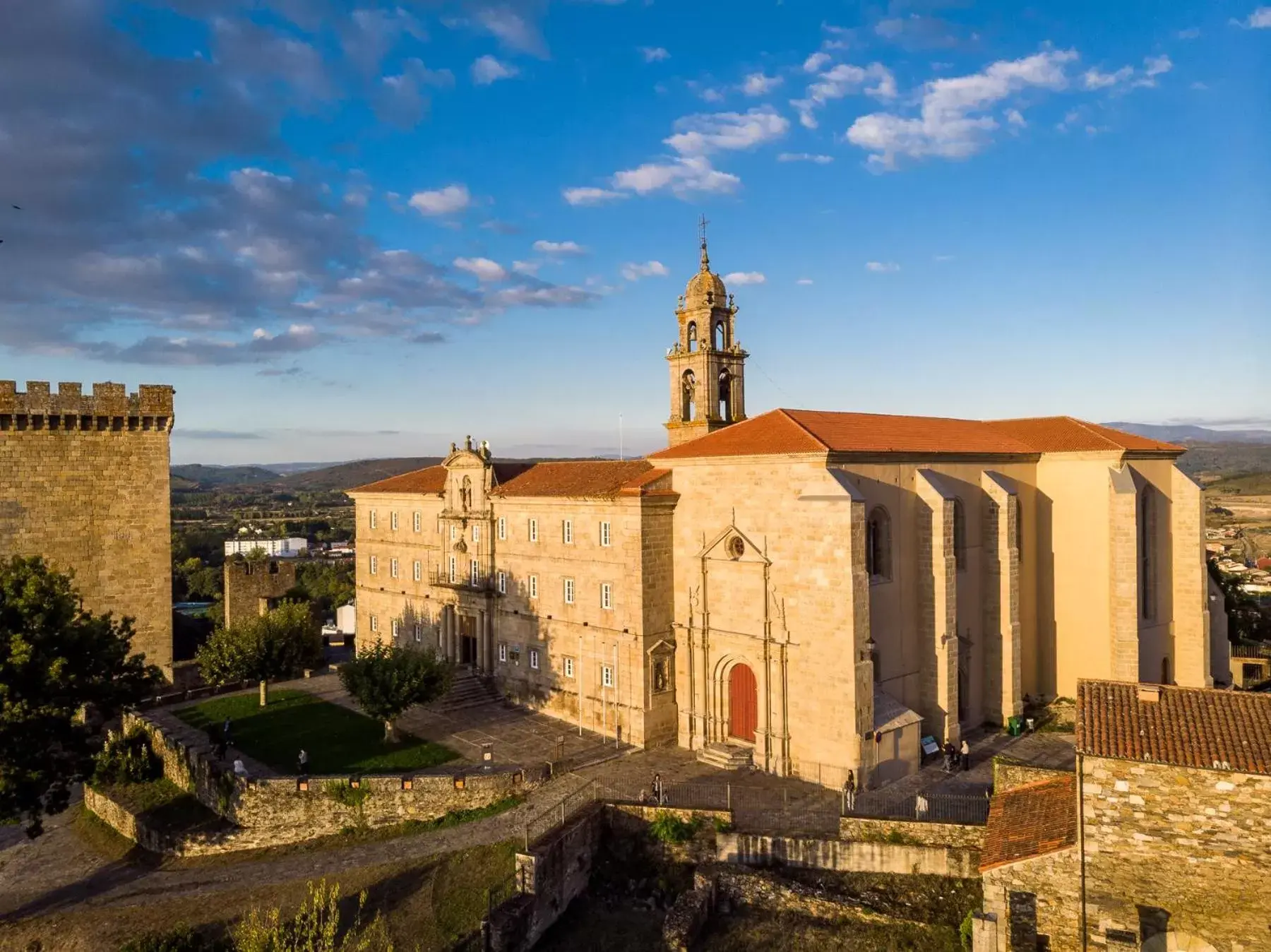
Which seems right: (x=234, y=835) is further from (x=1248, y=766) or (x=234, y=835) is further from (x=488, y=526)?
(x=1248, y=766)

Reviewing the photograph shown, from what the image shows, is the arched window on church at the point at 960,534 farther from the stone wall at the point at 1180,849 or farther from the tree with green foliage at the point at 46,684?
the tree with green foliage at the point at 46,684

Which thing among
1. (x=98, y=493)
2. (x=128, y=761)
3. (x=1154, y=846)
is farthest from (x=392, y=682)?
(x=1154, y=846)

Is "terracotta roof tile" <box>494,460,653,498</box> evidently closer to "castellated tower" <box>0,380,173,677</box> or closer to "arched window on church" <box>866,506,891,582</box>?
"arched window on church" <box>866,506,891,582</box>

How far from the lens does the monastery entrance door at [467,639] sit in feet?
123

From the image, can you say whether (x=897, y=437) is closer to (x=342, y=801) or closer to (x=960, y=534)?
(x=960, y=534)

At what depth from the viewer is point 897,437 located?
30.2m

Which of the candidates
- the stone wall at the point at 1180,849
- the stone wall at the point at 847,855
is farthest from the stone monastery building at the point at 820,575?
the stone wall at the point at 1180,849

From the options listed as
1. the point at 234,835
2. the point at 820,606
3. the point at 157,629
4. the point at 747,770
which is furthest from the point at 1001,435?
the point at 157,629

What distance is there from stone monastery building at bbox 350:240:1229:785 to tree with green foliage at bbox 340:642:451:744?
5437 mm

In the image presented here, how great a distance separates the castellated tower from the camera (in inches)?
1294

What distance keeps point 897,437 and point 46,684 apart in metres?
27.5

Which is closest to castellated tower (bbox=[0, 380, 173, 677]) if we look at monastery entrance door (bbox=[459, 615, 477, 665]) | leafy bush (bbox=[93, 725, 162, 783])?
leafy bush (bbox=[93, 725, 162, 783])

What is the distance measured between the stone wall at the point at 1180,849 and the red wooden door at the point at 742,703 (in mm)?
13571

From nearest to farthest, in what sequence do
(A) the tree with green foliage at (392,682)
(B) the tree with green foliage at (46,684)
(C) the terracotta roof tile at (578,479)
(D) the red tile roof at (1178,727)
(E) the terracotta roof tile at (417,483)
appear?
1. (D) the red tile roof at (1178,727)
2. (B) the tree with green foliage at (46,684)
3. (A) the tree with green foliage at (392,682)
4. (C) the terracotta roof tile at (578,479)
5. (E) the terracotta roof tile at (417,483)
